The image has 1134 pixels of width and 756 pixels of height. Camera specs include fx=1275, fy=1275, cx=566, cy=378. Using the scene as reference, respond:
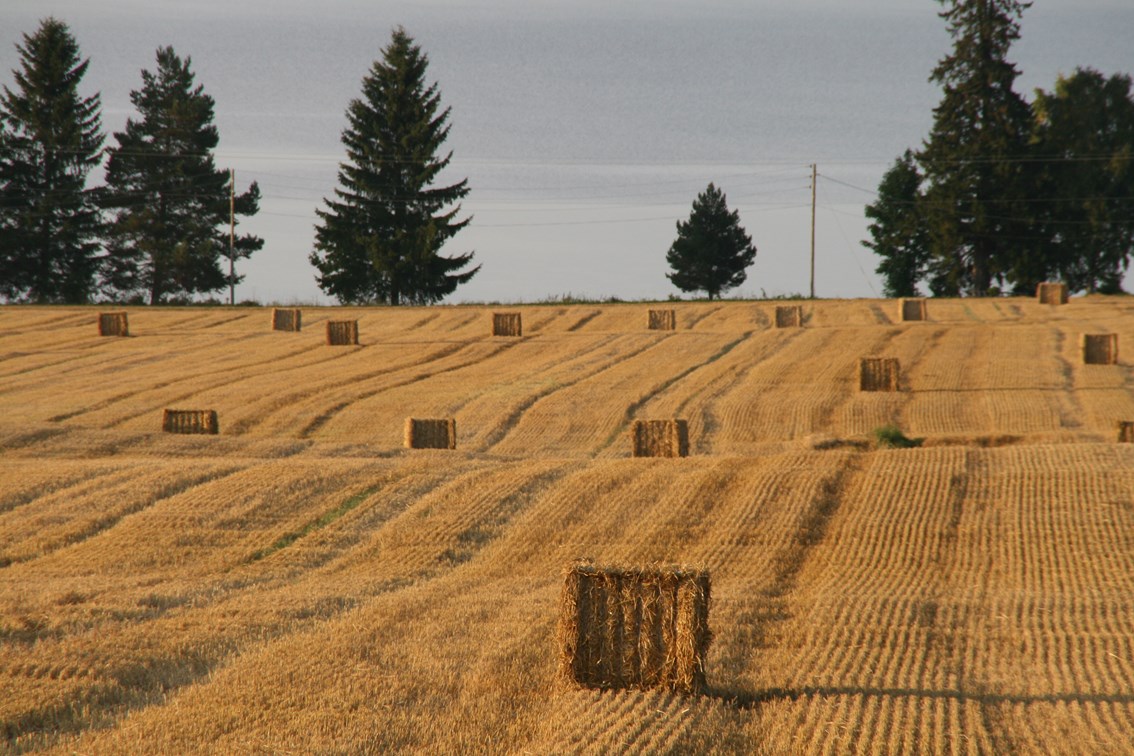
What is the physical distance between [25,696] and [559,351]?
33.2 m

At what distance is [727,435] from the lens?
29.9 m

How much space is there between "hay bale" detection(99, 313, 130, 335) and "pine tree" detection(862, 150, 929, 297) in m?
45.1

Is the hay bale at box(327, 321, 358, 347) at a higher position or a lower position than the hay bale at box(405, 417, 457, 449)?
higher

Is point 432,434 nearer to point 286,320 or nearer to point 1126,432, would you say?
point 1126,432

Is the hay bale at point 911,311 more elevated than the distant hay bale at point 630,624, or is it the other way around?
the hay bale at point 911,311

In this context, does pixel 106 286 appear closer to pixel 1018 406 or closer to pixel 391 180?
pixel 391 180

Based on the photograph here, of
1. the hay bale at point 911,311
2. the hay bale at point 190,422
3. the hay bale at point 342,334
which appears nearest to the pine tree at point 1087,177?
the hay bale at point 911,311

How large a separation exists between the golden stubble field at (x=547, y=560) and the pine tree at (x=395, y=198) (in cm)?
3635

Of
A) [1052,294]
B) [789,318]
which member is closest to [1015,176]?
[1052,294]

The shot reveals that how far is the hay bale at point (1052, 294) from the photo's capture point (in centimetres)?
5334

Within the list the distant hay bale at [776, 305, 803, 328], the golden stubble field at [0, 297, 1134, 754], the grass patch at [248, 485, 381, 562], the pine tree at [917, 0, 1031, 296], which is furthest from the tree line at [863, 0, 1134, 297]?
the grass patch at [248, 485, 381, 562]

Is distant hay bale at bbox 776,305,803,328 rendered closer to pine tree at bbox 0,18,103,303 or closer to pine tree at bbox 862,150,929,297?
pine tree at bbox 862,150,929,297

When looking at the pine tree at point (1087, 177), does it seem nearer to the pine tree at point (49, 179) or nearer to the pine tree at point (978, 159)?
the pine tree at point (978, 159)

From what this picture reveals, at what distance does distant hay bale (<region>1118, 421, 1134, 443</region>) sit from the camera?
86.8ft
